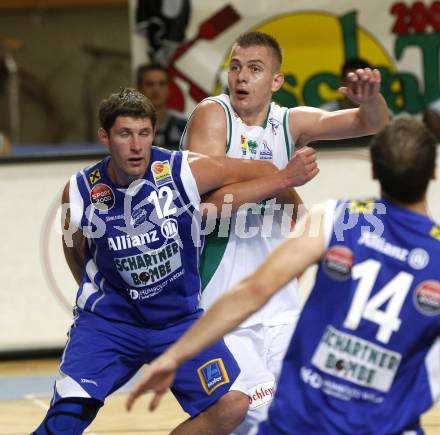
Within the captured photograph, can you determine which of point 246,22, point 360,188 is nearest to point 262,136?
point 360,188

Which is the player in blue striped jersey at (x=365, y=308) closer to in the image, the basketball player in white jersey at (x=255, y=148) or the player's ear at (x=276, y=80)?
the basketball player in white jersey at (x=255, y=148)

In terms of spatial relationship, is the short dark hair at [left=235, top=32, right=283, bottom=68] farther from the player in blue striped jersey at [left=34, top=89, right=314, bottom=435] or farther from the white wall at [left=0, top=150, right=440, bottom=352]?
the white wall at [left=0, top=150, right=440, bottom=352]

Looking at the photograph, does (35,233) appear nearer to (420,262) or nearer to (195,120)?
(195,120)

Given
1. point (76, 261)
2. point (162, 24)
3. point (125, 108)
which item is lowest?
point (76, 261)

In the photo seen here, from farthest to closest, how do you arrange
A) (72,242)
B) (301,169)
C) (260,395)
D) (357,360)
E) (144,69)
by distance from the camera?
(144,69), (72,242), (260,395), (301,169), (357,360)

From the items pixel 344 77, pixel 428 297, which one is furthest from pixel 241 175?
pixel 344 77

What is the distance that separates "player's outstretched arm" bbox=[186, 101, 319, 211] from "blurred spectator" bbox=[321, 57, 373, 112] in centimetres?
377

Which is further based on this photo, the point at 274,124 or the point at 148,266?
the point at 274,124

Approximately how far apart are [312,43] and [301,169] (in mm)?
5081

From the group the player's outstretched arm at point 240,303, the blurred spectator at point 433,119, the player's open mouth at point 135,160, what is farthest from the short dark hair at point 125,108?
the blurred spectator at point 433,119

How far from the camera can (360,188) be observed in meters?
9.41

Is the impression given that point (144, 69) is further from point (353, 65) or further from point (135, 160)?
point (135, 160)

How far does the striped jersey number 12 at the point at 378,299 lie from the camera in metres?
3.76

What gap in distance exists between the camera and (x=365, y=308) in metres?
3.77
